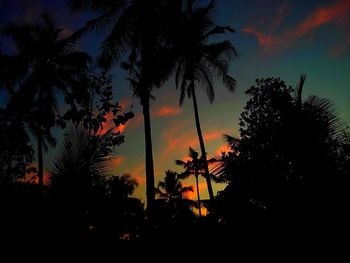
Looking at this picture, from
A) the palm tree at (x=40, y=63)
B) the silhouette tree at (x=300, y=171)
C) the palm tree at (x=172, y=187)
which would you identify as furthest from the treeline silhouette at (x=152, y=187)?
the palm tree at (x=172, y=187)

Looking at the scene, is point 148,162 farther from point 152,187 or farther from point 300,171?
point 300,171

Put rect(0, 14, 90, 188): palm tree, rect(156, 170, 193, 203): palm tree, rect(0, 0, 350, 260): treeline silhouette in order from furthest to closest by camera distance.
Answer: rect(156, 170, 193, 203): palm tree
rect(0, 14, 90, 188): palm tree
rect(0, 0, 350, 260): treeline silhouette

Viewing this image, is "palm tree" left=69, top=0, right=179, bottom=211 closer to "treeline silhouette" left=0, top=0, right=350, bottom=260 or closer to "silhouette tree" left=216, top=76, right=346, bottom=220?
"treeline silhouette" left=0, top=0, right=350, bottom=260

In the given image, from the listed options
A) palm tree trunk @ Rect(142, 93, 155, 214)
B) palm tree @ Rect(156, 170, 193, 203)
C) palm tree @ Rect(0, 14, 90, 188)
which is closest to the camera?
palm tree trunk @ Rect(142, 93, 155, 214)

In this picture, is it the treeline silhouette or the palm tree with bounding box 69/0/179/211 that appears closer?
the treeline silhouette

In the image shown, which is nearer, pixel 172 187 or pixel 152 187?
pixel 152 187

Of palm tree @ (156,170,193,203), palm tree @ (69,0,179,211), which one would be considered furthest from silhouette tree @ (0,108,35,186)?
palm tree @ (156,170,193,203)

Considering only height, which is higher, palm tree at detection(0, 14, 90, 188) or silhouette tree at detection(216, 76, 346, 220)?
→ palm tree at detection(0, 14, 90, 188)

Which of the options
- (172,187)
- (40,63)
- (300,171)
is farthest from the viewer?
(172,187)

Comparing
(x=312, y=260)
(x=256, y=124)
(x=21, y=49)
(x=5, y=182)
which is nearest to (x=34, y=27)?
(x=21, y=49)

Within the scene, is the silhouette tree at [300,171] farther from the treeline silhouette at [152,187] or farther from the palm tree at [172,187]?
the palm tree at [172,187]

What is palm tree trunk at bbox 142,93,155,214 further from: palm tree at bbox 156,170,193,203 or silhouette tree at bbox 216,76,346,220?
palm tree at bbox 156,170,193,203

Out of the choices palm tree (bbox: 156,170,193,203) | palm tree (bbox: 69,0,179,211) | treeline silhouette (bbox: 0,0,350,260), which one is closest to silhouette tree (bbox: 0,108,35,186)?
treeline silhouette (bbox: 0,0,350,260)

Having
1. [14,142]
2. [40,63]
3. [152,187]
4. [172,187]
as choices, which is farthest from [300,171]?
[172,187]
